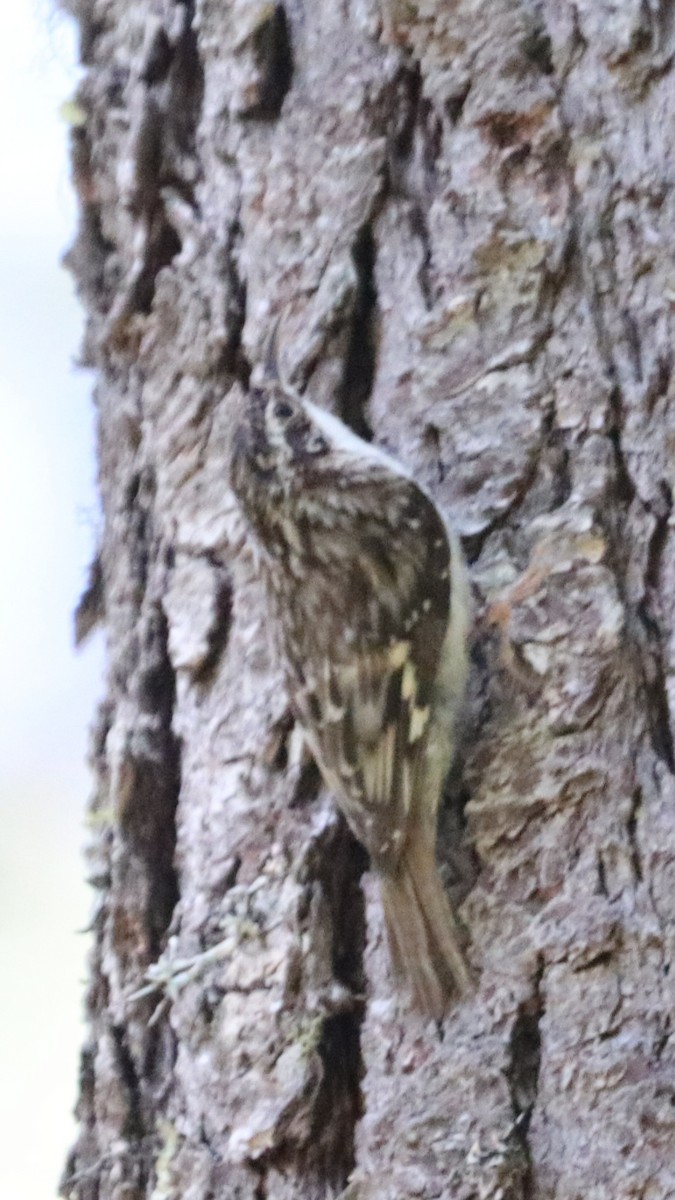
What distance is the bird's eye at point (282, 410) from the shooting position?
1.37 metres

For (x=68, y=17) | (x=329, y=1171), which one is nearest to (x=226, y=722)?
(x=329, y=1171)

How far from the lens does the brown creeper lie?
3.75ft

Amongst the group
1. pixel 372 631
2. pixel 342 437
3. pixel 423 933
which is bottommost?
pixel 423 933

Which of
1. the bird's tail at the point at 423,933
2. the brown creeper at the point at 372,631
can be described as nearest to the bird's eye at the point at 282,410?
the brown creeper at the point at 372,631

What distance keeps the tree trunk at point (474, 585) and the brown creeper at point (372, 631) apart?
0.11 ft

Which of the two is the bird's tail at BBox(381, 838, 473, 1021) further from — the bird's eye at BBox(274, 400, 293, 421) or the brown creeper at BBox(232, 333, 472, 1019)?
the bird's eye at BBox(274, 400, 293, 421)

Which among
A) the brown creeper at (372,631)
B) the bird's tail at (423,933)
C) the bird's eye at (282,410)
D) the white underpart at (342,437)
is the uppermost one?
the bird's eye at (282,410)

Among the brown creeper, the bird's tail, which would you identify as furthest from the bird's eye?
the bird's tail

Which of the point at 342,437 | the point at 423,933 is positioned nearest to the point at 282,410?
the point at 342,437

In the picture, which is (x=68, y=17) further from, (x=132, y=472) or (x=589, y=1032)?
(x=589, y=1032)

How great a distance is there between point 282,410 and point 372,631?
0.82ft

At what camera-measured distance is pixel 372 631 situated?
4.49 ft

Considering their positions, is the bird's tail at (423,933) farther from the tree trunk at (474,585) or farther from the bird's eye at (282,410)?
the bird's eye at (282,410)

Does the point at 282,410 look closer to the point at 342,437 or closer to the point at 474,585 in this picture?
the point at 342,437
